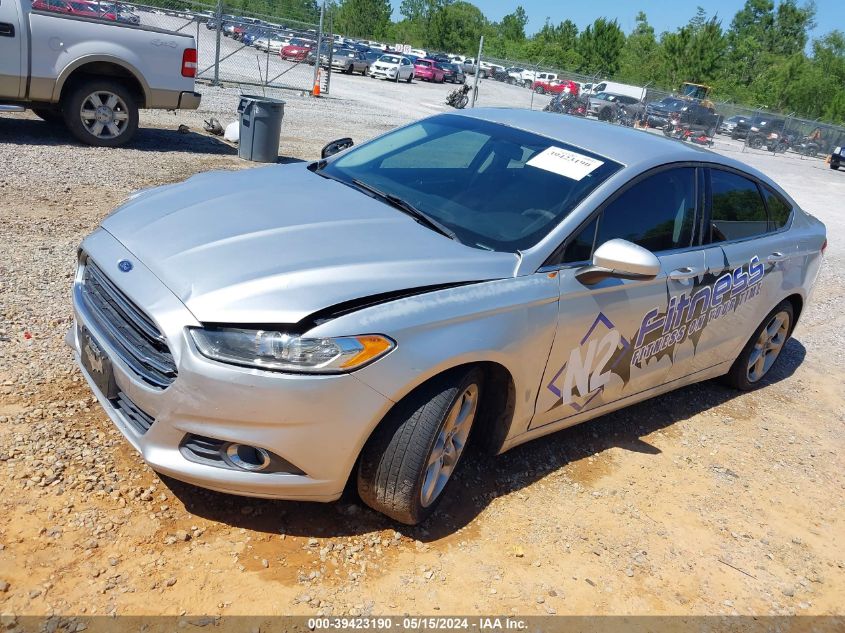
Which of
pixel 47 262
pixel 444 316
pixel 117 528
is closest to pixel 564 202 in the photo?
pixel 444 316

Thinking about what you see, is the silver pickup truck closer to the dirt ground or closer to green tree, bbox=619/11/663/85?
the dirt ground

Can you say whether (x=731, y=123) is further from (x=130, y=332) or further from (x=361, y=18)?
Result: (x=361, y=18)

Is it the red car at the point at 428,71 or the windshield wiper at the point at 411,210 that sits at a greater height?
the red car at the point at 428,71

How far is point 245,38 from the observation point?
942 inches

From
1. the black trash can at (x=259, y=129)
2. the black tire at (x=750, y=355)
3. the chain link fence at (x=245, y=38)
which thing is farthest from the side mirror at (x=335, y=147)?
the chain link fence at (x=245, y=38)

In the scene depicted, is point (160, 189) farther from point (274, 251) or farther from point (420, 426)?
point (420, 426)

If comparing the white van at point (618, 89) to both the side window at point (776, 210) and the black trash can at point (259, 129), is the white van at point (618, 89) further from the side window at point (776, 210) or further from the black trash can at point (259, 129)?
the side window at point (776, 210)

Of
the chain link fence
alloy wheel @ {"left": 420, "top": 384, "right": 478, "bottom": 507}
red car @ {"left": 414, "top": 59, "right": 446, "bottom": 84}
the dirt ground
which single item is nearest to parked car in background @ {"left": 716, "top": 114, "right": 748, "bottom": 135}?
red car @ {"left": 414, "top": 59, "right": 446, "bottom": 84}

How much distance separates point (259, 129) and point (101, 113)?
2.09 metres

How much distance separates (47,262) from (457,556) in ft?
13.4

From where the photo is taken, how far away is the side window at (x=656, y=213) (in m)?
3.70

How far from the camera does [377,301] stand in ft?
9.32

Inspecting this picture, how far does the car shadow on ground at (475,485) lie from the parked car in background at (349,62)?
3645 centimetres

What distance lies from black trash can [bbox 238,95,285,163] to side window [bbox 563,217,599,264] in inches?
318
